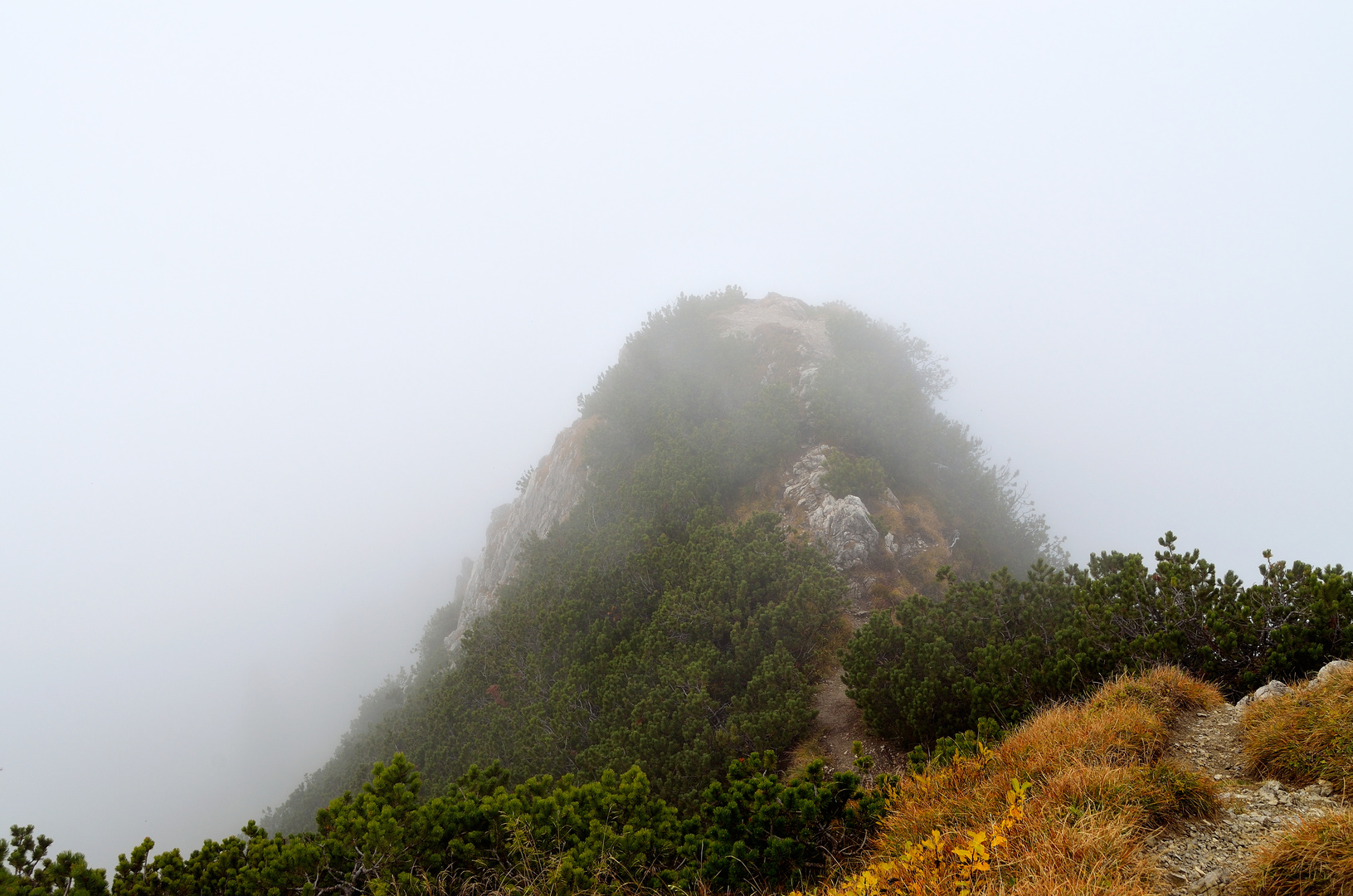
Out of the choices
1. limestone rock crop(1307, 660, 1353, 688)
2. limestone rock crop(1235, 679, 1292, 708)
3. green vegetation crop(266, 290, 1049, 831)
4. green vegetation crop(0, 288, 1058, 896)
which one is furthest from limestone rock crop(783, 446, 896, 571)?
limestone rock crop(1307, 660, 1353, 688)

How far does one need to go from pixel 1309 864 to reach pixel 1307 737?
7.27 feet

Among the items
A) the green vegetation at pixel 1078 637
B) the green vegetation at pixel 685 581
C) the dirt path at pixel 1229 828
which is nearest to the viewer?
the dirt path at pixel 1229 828

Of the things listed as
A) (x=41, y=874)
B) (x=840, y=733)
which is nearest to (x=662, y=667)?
(x=840, y=733)

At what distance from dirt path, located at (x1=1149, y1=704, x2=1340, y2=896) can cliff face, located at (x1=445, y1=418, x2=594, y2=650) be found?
21.3 meters

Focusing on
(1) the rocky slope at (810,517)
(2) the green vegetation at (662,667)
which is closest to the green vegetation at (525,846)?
(2) the green vegetation at (662,667)

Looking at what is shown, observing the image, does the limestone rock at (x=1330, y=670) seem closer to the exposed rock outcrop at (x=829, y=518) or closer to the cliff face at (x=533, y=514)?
the exposed rock outcrop at (x=829, y=518)

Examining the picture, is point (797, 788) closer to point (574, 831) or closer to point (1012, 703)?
point (574, 831)

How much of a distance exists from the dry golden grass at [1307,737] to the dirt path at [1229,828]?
154 mm

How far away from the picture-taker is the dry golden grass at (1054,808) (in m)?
3.17

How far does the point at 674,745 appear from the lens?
9711mm

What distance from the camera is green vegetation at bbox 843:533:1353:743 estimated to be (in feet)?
20.3

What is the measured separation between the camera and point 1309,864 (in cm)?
284

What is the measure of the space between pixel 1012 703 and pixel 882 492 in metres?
10.2

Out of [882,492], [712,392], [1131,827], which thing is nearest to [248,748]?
[712,392]
